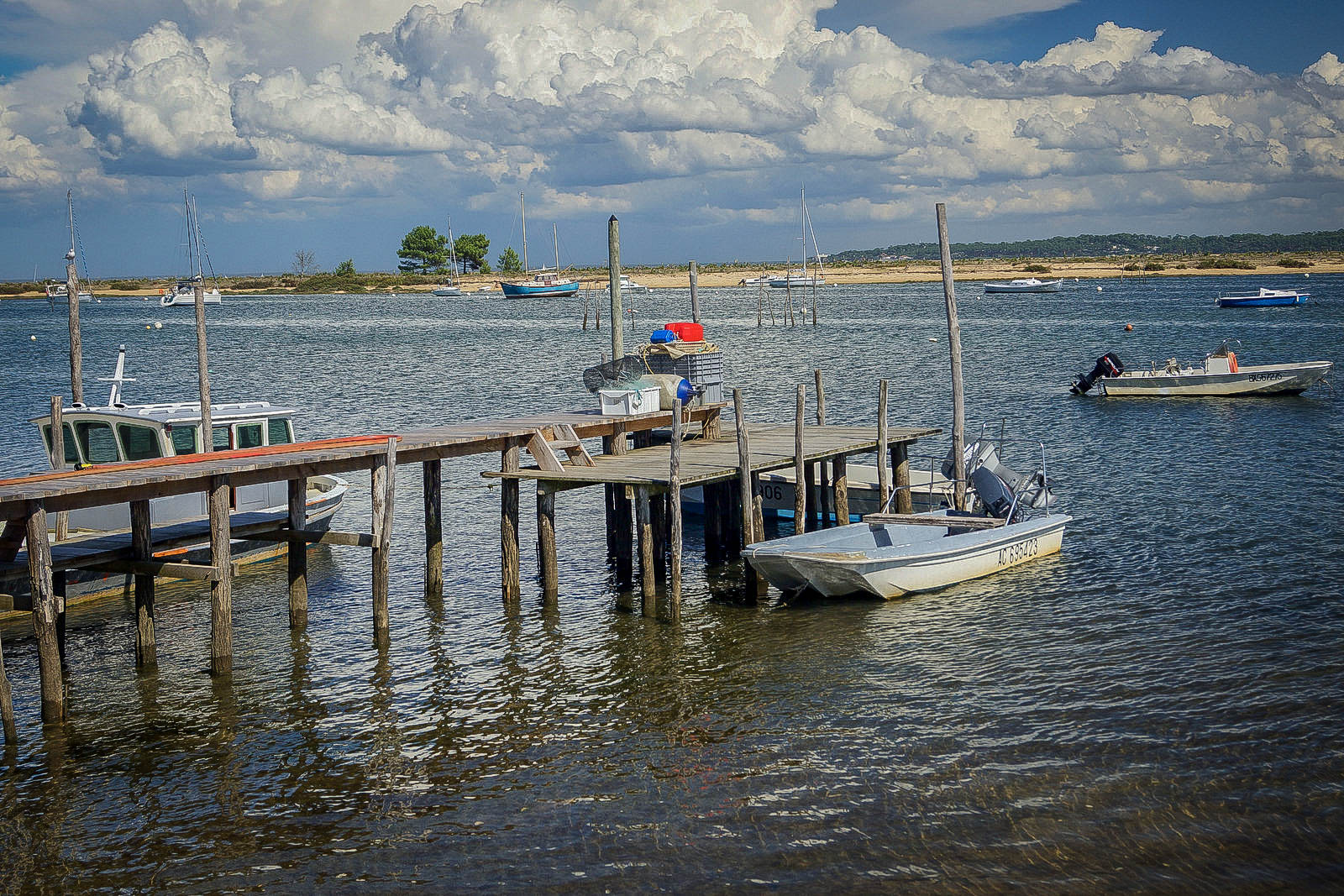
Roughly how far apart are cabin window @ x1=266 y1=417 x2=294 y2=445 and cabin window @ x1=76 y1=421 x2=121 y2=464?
9.03 feet

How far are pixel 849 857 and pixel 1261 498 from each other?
18.8m

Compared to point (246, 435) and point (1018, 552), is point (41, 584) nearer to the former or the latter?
point (246, 435)

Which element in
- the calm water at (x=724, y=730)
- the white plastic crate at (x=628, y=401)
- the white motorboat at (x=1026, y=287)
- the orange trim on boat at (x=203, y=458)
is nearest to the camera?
the calm water at (x=724, y=730)

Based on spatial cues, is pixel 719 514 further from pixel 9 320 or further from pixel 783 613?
pixel 9 320

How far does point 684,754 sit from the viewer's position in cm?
1277

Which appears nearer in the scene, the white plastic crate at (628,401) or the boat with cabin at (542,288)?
the white plastic crate at (628,401)

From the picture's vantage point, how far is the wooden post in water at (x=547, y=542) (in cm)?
1838

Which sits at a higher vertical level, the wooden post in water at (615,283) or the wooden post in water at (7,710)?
the wooden post in water at (615,283)

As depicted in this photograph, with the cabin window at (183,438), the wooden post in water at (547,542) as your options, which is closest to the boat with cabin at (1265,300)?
the wooden post in water at (547,542)

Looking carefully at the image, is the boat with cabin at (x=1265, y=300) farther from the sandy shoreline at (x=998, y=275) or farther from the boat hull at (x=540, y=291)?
the boat hull at (x=540, y=291)

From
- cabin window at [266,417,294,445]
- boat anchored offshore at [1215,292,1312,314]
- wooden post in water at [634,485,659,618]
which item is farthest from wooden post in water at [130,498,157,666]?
boat anchored offshore at [1215,292,1312,314]

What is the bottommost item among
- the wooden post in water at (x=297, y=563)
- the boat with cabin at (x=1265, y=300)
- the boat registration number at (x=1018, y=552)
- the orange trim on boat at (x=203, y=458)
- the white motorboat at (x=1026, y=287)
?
the boat registration number at (x=1018, y=552)

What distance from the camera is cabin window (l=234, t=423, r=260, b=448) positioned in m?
21.2

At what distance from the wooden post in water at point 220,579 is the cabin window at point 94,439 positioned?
6488 millimetres
